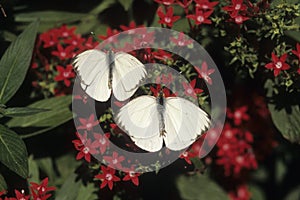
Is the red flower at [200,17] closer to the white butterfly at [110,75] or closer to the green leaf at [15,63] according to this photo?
the white butterfly at [110,75]

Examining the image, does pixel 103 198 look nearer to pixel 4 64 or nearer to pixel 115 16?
pixel 4 64

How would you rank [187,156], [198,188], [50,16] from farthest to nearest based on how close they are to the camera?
1. [198,188]
2. [50,16]
3. [187,156]

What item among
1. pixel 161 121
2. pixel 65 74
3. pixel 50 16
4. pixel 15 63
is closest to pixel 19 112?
pixel 15 63

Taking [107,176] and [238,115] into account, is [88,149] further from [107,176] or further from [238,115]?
[238,115]

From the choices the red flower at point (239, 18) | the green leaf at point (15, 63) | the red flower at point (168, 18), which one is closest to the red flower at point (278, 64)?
the red flower at point (239, 18)

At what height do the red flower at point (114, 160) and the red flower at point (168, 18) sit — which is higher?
the red flower at point (168, 18)
